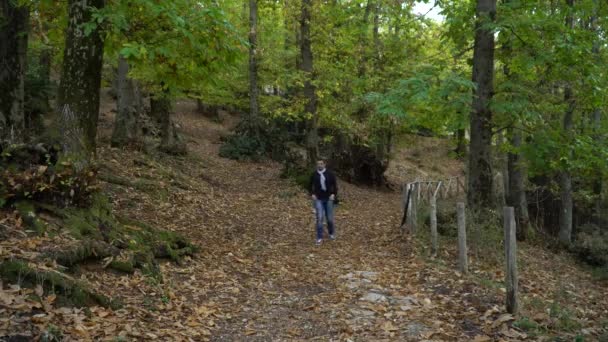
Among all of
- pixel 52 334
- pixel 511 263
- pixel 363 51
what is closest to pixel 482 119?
pixel 511 263

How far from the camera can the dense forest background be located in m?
6.97

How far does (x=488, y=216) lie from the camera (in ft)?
35.2

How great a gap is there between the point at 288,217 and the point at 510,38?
7.30m

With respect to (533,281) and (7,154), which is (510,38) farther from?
(7,154)

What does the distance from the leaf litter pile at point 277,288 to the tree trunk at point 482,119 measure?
74.4 inches

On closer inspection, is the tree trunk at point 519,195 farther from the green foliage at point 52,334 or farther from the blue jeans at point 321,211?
the green foliage at point 52,334

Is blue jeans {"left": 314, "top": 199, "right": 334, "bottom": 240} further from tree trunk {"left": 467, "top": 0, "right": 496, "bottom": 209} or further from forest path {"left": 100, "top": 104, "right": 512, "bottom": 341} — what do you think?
tree trunk {"left": 467, "top": 0, "right": 496, "bottom": 209}

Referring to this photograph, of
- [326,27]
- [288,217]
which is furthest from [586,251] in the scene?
[326,27]

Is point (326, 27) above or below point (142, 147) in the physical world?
above

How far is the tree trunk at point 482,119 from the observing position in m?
10.8

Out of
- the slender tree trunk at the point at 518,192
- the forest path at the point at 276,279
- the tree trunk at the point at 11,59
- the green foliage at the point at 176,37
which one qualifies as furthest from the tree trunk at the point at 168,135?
the slender tree trunk at the point at 518,192

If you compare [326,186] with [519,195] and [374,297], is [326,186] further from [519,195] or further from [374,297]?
[519,195]

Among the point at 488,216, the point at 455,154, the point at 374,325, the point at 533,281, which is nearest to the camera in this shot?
the point at 374,325

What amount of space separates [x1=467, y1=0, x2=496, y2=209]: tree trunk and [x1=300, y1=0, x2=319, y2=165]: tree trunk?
7257 millimetres
